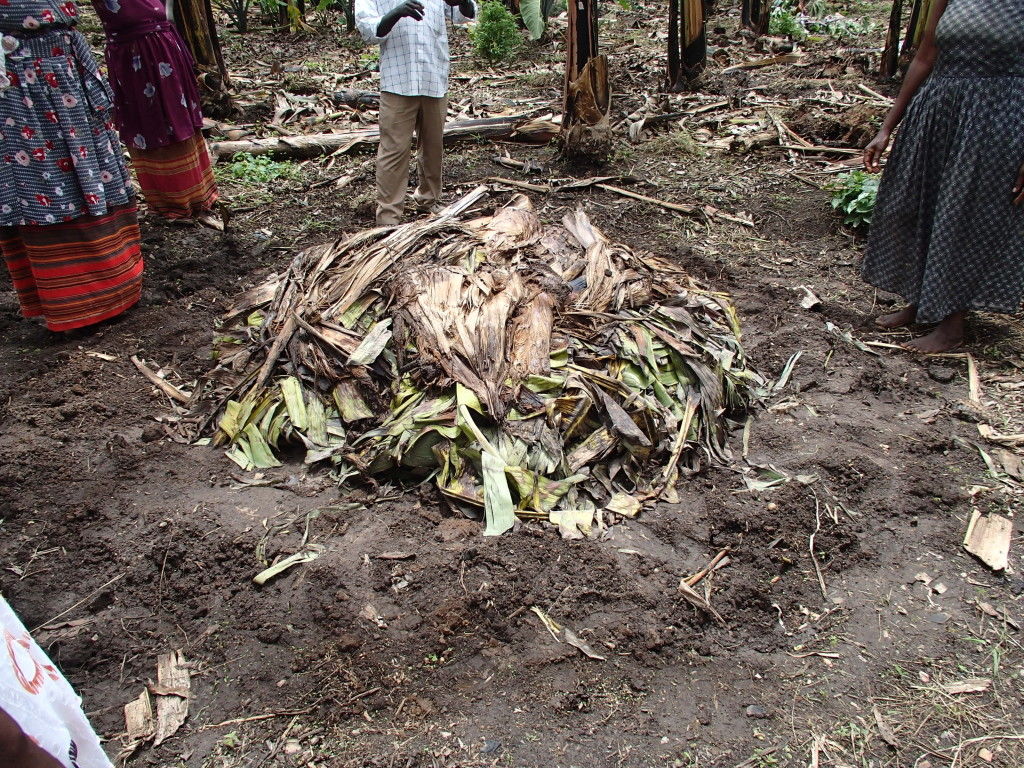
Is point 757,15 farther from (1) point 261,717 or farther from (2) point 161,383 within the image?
(1) point 261,717

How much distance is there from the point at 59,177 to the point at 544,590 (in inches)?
121

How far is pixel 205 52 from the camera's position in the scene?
677 centimetres

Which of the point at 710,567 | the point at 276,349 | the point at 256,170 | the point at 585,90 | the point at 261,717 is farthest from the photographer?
the point at 256,170

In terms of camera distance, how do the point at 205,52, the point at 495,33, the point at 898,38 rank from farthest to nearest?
the point at 495,33
the point at 898,38
the point at 205,52

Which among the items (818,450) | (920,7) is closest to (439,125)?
(818,450)

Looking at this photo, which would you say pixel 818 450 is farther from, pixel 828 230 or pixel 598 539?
pixel 828 230

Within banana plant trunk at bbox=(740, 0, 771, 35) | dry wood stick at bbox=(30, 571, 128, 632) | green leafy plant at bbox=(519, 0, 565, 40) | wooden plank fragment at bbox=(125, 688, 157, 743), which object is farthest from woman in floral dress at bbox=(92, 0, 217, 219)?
banana plant trunk at bbox=(740, 0, 771, 35)

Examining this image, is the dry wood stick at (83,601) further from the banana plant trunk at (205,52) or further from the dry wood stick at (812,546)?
the banana plant trunk at (205,52)

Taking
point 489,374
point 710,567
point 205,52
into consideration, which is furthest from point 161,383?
point 205,52

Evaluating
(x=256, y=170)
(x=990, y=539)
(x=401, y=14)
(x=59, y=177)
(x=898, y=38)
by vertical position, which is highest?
(x=401, y=14)

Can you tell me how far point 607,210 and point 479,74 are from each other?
4.55 metres

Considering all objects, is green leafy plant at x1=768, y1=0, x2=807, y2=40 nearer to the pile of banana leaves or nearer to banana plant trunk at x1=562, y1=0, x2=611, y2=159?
banana plant trunk at x1=562, y1=0, x2=611, y2=159

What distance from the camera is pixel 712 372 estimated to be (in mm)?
3191

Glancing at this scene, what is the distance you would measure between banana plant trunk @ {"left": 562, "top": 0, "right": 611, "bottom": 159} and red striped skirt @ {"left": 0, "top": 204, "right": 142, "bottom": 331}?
3.44m
